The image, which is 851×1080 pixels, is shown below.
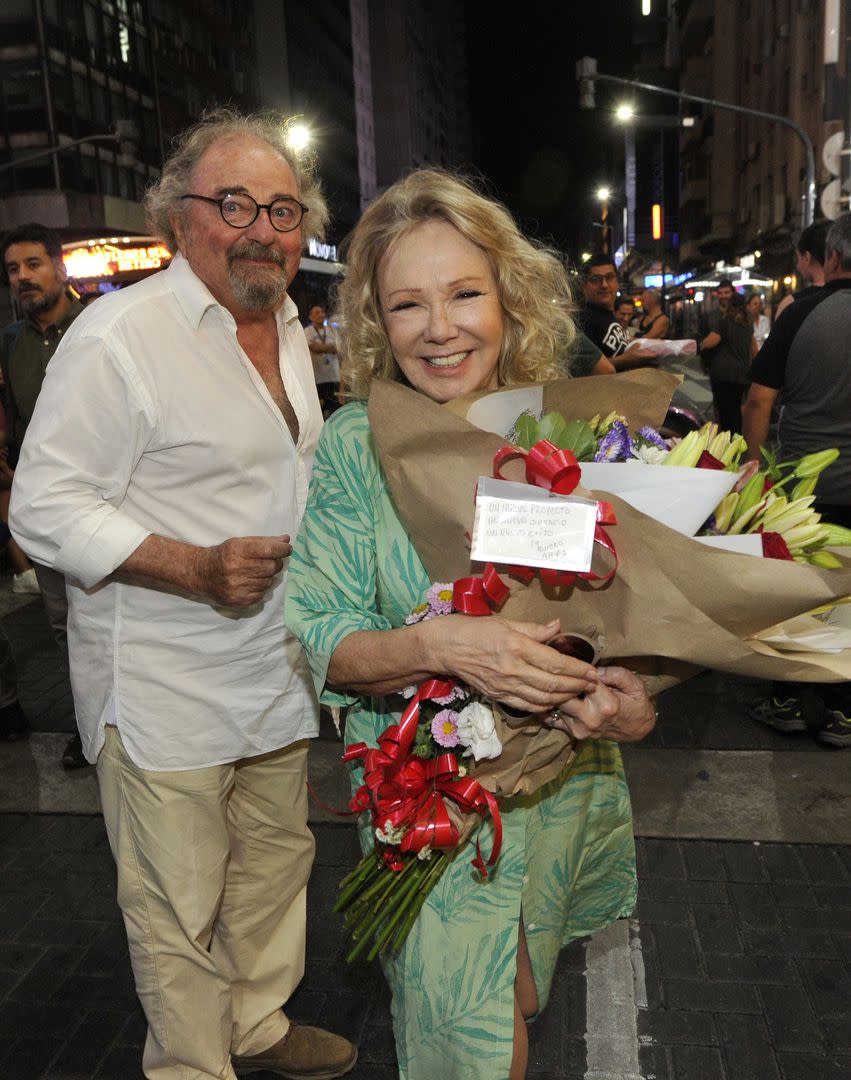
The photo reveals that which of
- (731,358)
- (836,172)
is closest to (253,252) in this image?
(836,172)

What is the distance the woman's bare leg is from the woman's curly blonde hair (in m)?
1.30

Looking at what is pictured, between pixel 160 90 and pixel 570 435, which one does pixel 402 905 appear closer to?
pixel 570 435

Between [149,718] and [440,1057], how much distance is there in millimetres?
1063

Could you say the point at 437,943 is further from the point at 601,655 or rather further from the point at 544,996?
the point at 601,655

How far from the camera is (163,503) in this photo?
8.58 feet

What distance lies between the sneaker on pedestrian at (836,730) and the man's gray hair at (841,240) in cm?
213

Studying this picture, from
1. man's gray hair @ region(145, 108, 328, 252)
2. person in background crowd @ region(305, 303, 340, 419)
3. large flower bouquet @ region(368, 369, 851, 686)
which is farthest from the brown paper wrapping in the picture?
person in background crowd @ region(305, 303, 340, 419)

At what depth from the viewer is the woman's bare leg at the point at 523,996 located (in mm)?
2262

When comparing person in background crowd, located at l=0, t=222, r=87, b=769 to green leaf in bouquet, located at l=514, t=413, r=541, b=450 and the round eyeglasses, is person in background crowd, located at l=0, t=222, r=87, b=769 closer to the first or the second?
the round eyeglasses

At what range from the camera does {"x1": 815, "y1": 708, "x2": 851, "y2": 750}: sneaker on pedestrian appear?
500cm

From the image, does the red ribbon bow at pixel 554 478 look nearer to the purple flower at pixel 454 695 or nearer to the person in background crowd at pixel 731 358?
the purple flower at pixel 454 695

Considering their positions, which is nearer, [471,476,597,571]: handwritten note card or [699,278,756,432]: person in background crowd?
[471,476,597,571]: handwritten note card

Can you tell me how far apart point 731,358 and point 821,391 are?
291 inches

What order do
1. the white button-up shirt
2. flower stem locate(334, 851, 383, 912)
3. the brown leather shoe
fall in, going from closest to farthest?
1. flower stem locate(334, 851, 383, 912)
2. the white button-up shirt
3. the brown leather shoe
